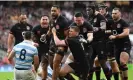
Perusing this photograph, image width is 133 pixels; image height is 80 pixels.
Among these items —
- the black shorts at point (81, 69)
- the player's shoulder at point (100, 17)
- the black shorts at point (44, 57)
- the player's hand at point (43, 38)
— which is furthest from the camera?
the black shorts at point (44, 57)

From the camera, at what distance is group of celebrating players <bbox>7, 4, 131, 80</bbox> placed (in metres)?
9.59

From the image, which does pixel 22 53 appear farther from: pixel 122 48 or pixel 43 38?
pixel 122 48

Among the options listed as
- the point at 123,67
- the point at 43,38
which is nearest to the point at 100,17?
the point at 123,67

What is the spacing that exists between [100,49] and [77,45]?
2091 mm

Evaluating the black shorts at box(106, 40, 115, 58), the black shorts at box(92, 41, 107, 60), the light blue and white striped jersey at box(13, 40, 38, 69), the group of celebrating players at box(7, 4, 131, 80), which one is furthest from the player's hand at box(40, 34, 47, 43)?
the light blue and white striped jersey at box(13, 40, 38, 69)

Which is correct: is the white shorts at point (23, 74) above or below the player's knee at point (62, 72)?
above

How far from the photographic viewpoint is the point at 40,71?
44.8 ft

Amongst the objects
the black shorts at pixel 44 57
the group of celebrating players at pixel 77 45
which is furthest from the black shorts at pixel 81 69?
the black shorts at pixel 44 57

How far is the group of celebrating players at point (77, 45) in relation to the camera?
9594 millimetres

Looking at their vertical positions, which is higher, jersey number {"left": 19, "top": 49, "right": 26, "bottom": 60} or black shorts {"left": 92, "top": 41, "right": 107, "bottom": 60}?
jersey number {"left": 19, "top": 49, "right": 26, "bottom": 60}

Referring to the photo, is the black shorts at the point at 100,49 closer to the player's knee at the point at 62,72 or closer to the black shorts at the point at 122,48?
the black shorts at the point at 122,48

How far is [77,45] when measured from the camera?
10.4 meters

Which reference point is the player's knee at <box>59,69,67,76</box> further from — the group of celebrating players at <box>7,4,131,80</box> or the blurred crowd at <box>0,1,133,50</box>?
the blurred crowd at <box>0,1,133,50</box>

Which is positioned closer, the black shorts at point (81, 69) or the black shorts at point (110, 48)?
the black shorts at point (81, 69)
